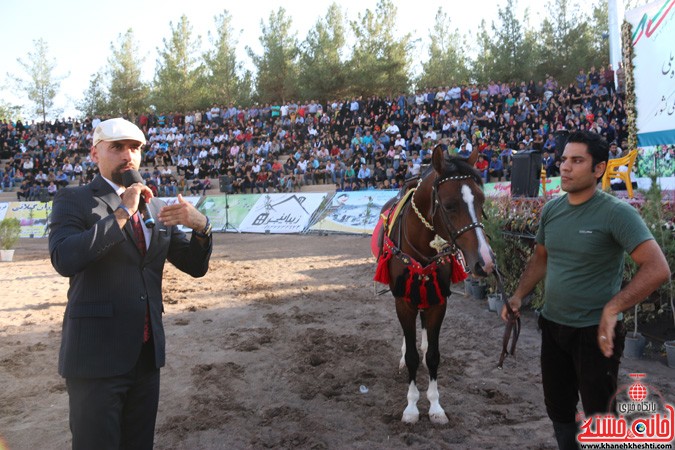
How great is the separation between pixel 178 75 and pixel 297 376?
134 feet

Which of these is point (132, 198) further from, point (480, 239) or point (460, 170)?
point (460, 170)

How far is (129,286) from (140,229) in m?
0.26

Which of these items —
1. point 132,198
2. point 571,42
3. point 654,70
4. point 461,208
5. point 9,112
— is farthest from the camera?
point 9,112

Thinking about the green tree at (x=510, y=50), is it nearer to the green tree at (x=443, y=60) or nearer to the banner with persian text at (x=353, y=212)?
the green tree at (x=443, y=60)

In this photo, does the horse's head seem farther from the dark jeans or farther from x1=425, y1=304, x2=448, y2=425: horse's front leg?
x1=425, y1=304, x2=448, y2=425: horse's front leg

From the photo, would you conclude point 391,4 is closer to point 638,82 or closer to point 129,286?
point 638,82

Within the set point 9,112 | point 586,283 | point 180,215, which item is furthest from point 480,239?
point 9,112

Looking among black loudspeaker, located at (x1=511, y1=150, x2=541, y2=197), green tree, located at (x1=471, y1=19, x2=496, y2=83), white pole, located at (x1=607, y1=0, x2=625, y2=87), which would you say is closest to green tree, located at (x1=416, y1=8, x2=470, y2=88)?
green tree, located at (x1=471, y1=19, x2=496, y2=83)

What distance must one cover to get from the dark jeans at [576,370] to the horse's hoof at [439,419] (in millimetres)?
1124

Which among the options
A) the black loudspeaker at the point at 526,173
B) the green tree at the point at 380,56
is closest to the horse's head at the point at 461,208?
the black loudspeaker at the point at 526,173

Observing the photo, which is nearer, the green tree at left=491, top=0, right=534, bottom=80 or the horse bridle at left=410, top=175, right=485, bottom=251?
the horse bridle at left=410, top=175, right=485, bottom=251

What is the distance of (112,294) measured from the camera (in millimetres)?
1991

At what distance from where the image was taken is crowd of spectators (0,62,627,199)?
18344mm

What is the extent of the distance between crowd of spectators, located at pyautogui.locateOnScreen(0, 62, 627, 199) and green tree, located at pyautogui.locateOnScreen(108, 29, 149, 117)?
11.3 meters
